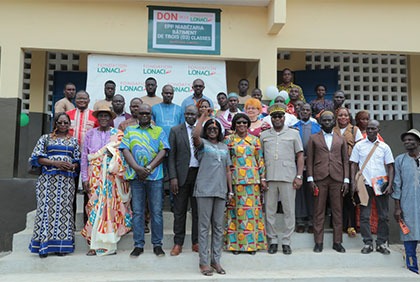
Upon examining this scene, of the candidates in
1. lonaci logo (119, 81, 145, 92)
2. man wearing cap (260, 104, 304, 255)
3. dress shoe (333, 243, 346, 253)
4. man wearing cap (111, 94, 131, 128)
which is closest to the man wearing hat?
dress shoe (333, 243, 346, 253)

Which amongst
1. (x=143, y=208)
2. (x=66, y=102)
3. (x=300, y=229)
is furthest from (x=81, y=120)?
(x=300, y=229)

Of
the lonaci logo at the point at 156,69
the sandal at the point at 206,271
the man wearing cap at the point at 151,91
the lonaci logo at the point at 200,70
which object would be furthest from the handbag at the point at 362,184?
the lonaci logo at the point at 156,69

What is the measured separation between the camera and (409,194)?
504 cm

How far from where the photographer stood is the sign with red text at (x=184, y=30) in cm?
717

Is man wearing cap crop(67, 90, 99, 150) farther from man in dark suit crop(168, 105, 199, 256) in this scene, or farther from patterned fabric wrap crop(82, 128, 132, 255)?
man in dark suit crop(168, 105, 199, 256)

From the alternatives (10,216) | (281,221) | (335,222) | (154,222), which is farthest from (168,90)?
(10,216)

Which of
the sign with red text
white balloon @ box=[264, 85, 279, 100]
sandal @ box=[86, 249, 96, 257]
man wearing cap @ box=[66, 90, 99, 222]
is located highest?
the sign with red text

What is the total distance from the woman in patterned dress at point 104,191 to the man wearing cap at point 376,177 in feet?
Answer: 9.62

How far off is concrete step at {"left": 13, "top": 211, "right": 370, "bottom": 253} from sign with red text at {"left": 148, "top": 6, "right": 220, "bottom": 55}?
298 centimetres

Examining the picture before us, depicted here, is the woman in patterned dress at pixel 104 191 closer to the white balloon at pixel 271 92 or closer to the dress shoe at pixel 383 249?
the white balloon at pixel 271 92

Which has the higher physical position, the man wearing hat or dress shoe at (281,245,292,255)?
the man wearing hat

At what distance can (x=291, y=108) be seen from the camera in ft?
21.2

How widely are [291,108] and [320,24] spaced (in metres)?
1.94

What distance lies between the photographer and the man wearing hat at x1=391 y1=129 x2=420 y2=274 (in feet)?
16.4
